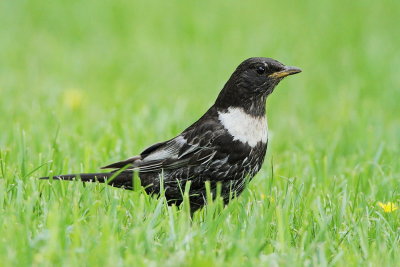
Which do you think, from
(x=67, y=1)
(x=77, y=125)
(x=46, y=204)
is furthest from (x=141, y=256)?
(x=67, y=1)

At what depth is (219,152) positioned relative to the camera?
4984 millimetres

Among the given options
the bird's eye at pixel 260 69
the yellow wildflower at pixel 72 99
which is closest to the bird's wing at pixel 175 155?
the bird's eye at pixel 260 69

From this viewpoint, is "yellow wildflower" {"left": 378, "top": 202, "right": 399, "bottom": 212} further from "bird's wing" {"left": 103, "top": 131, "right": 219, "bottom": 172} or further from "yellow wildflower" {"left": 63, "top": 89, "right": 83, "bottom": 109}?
"yellow wildflower" {"left": 63, "top": 89, "right": 83, "bottom": 109}

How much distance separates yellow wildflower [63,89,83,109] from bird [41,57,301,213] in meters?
3.08

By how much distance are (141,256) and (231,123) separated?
1506mm

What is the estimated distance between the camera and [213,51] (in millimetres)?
11641

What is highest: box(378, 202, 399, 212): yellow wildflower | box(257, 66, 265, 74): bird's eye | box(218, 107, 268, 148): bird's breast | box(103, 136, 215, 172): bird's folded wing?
box(257, 66, 265, 74): bird's eye

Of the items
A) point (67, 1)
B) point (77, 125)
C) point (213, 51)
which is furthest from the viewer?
point (67, 1)

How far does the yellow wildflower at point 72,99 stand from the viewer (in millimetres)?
8336

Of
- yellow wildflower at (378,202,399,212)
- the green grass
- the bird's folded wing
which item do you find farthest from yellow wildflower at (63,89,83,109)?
A: yellow wildflower at (378,202,399,212)

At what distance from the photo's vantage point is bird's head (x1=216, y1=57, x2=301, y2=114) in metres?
5.23

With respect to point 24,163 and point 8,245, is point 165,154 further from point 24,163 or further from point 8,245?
point 8,245

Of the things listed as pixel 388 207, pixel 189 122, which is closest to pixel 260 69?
pixel 388 207

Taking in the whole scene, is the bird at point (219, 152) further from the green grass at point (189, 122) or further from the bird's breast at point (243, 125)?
the green grass at point (189, 122)
